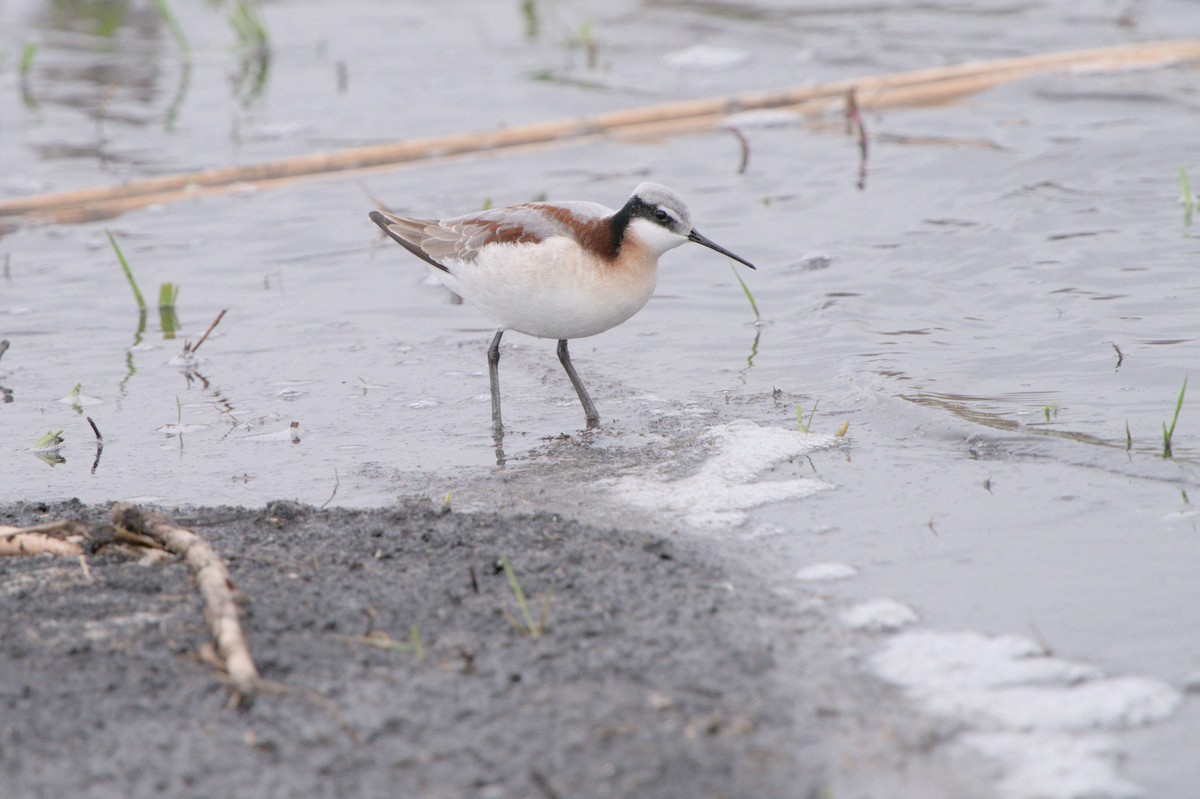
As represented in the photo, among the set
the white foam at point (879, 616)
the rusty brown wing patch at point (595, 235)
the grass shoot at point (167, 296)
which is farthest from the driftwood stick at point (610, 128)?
the white foam at point (879, 616)

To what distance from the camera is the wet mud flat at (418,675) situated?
3.37m

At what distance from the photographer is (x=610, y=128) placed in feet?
37.3

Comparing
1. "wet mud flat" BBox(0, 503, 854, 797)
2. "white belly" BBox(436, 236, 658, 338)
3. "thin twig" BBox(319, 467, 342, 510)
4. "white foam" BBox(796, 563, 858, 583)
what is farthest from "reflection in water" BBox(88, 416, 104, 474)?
"white foam" BBox(796, 563, 858, 583)

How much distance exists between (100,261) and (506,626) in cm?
653

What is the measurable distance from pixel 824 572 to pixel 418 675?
59.9 inches

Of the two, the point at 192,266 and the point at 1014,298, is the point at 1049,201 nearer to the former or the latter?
the point at 1014,298

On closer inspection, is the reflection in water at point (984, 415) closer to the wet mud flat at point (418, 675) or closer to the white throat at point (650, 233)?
the white throat at point (650, 233)

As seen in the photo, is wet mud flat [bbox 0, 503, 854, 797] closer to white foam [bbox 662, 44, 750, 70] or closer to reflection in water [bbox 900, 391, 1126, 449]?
reflection in water [bbox 900, 391, 1126, 449]

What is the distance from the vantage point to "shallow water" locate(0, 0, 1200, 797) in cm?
487

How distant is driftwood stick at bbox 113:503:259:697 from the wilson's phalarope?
88.5 inches

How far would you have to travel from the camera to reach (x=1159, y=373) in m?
6.42

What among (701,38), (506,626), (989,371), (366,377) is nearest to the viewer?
(506,626)

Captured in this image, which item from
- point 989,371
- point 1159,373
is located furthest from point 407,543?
point 1159,373

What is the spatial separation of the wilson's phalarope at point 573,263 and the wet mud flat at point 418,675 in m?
1.77
